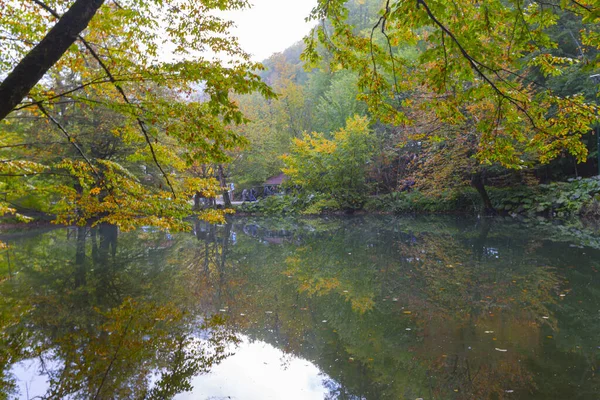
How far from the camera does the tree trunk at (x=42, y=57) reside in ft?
8.15

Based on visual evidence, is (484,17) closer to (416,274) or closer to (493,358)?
(493,358)

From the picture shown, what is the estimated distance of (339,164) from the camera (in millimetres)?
20266

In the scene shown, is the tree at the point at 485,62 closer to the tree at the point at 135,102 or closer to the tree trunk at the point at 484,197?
the tree at the point at 135,102

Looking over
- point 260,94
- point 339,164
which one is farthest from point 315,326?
point 339,164

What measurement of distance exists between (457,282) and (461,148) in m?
11.1

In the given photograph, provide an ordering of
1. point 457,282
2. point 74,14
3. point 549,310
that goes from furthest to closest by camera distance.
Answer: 1. point 457,282
2. point 549,310
3. point 74,14

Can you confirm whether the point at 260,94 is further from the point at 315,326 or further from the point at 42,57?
the point at 42,57

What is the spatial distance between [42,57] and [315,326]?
3637mm

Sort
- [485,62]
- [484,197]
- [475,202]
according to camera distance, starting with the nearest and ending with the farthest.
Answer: [485,62], [484,197], [475,202]

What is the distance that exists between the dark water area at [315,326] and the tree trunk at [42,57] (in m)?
2.28

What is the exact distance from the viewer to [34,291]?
6750 millimetres

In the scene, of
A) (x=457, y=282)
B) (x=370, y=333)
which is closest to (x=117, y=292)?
(x=370, y=333)

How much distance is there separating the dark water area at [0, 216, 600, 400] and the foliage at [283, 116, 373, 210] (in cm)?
1129

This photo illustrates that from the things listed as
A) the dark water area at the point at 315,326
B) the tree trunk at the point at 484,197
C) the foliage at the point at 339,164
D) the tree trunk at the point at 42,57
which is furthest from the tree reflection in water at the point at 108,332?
the tree trunk at the point at 484,197
